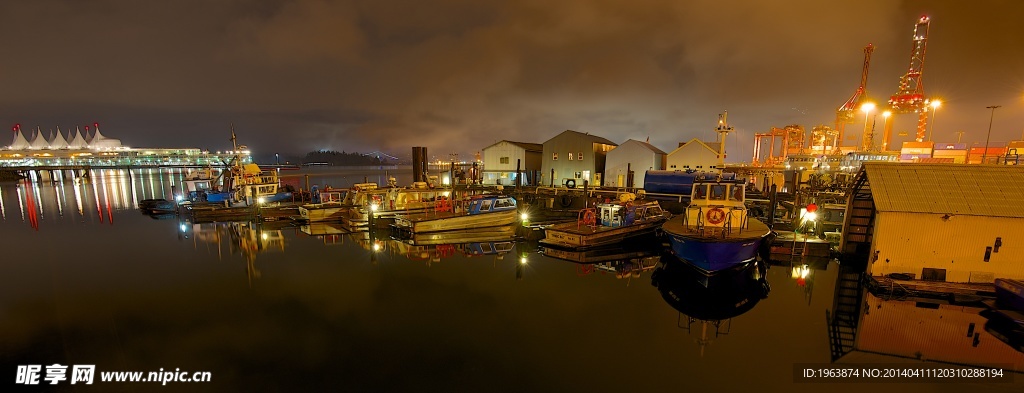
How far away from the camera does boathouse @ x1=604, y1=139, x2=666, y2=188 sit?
36.7 metres

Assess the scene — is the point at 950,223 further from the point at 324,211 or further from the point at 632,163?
the point at 324,211

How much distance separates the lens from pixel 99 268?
17.5 meters

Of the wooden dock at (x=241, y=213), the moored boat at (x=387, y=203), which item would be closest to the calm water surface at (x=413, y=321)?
the moored boat at (x=387, y=203)

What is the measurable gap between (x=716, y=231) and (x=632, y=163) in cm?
2345

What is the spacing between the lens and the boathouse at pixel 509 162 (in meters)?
42.7

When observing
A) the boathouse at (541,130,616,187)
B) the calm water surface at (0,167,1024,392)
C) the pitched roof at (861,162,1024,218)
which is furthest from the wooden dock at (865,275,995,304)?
the boathouse at (541,130,616,187)

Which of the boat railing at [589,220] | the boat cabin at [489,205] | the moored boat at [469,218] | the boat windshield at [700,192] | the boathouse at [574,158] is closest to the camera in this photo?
the boat windshield at [700,192]

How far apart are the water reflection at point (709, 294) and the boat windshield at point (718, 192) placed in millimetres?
3023

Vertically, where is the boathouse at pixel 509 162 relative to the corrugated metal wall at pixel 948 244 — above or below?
above

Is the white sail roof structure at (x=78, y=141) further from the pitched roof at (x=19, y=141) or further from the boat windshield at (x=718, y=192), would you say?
the boat windshield at (x=718, y=192)

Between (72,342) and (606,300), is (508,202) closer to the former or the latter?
(606,300)

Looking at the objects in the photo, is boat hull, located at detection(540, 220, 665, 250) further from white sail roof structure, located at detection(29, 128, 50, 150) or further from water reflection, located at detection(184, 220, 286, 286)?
white sail roof structure, located at detection(29, 128, 50, 150)

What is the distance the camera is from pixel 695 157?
36500mm

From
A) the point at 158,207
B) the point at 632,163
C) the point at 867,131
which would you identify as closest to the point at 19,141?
the point at 158,207
